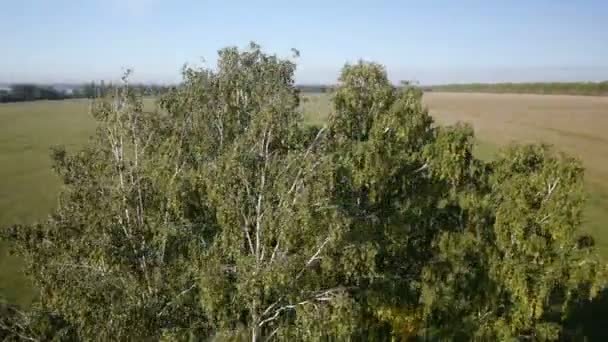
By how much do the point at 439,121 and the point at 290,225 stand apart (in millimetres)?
95492

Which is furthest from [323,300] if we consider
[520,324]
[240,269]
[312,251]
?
[520,324]

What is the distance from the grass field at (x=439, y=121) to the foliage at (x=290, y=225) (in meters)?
2.41

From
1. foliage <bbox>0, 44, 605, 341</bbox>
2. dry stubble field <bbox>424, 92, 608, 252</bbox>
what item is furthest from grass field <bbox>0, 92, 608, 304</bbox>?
foliage <bbox>0, 44, 605, 341</bbox>

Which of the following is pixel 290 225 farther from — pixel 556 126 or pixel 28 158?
pixel 556 126

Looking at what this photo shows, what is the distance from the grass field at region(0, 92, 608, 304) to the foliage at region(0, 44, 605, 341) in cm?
241

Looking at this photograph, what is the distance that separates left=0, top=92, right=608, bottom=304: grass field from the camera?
47250 mm

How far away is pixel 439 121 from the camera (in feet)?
346

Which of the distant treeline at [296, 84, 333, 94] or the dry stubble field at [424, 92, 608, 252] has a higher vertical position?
the distant treeline at [296, 84, 333, 94]

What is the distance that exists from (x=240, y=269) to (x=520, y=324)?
11.8 meters

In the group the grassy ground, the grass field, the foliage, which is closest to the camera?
the foliage

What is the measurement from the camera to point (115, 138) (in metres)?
17.0

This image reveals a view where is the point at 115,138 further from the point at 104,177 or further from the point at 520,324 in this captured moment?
the point at 520,324

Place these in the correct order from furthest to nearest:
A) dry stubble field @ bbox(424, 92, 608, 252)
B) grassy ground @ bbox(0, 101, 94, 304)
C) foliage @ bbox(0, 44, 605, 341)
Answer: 1. dry stubble field @ bbox(424, 92, 608, 252)
2. grassy ground @ bbox(0, 101, 94, 304)
3. foliage @ bbox(0, 44, 605, 341)

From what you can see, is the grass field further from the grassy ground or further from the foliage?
the foliage
